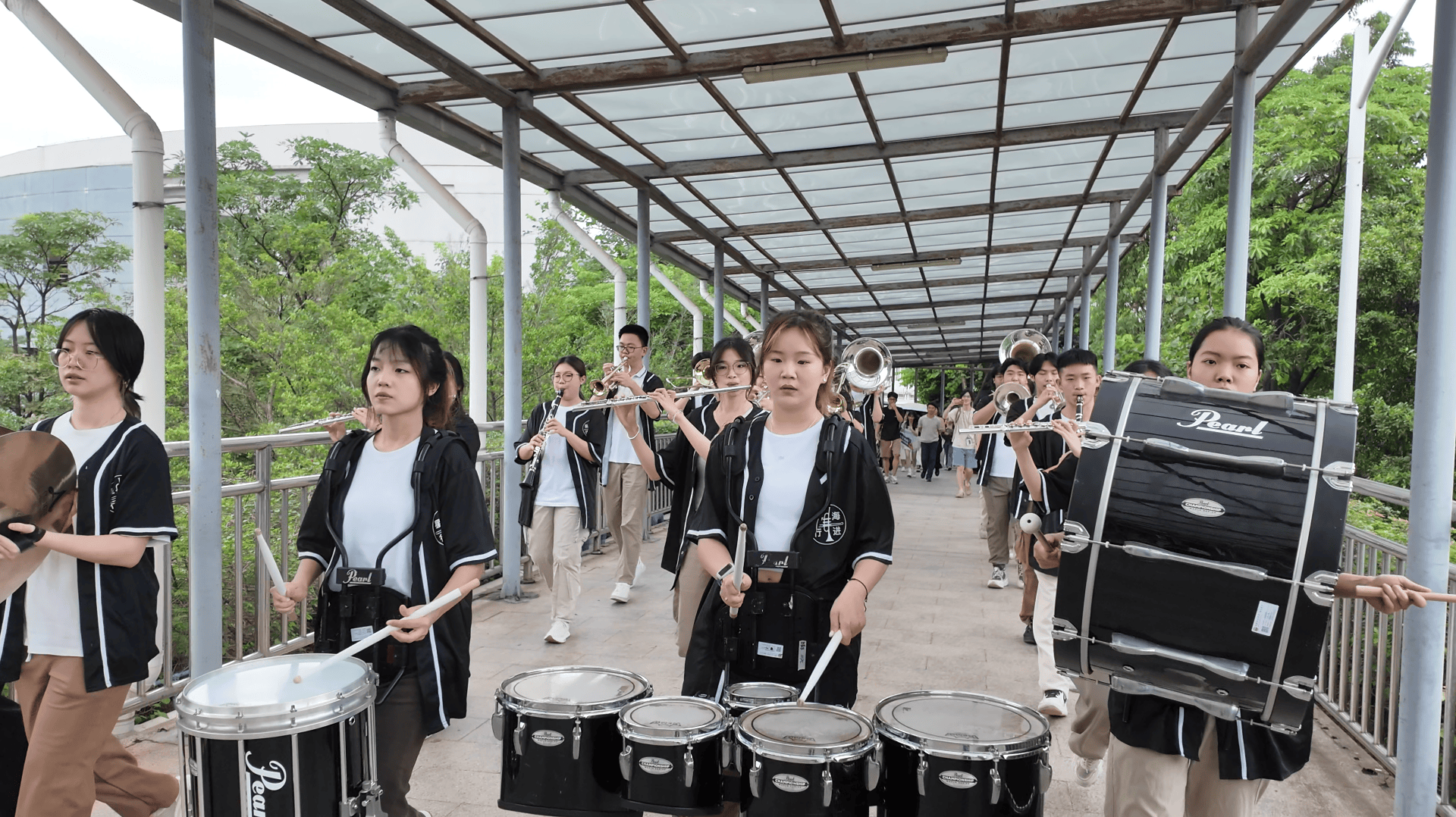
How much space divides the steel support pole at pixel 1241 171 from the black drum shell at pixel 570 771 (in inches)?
183

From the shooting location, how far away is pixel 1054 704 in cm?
481

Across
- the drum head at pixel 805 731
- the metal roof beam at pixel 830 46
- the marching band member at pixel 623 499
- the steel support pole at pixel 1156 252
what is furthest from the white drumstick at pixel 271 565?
the steel support pole at pixel 1156 252

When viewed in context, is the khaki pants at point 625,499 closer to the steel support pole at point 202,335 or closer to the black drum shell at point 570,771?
the steel support pole at point 202,335

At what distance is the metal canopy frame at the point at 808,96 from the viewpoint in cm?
586

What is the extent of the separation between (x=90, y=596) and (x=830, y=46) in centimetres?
545

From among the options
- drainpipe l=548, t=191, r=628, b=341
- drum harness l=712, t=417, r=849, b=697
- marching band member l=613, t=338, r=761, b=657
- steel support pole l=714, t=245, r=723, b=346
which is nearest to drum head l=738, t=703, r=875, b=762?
drum harness l=712, t=417, r=849, b=697

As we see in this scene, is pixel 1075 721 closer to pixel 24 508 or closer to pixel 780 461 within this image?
pixel 780 461

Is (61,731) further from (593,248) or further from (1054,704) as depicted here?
(593,248)

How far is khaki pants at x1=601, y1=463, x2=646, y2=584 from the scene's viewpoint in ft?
23.5

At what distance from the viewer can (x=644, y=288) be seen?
10227 mm

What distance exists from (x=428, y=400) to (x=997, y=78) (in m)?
5.88

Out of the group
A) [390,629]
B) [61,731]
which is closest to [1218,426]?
[390,629]

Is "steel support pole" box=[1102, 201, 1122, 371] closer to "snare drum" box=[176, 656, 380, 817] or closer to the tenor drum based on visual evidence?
the tenor drum

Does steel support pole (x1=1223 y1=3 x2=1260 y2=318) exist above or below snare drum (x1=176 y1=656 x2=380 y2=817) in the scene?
above
